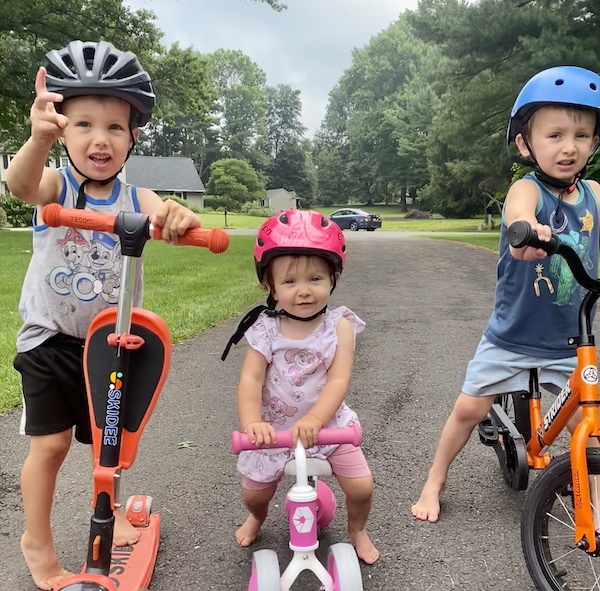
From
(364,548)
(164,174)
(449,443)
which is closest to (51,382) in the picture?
(364,548)

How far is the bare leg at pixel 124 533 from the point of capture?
2689 millimetres

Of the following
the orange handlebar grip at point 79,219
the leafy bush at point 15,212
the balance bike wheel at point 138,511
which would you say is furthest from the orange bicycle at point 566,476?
the leafy bush at point 15,212

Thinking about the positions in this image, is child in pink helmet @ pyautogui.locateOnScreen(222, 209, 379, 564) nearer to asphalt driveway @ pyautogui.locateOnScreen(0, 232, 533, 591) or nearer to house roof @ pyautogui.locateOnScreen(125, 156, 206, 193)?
asphalt driveway @ pyautogui.locateOnScreen(0, 232, 533, 591)

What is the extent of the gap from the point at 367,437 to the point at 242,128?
89.1 m

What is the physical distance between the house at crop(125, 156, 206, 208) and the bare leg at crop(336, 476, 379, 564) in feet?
201

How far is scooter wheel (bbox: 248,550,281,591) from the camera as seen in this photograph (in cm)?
208

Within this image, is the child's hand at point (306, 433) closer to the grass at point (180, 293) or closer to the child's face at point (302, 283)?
the child's face at point (302, 283)

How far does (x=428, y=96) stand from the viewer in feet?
198

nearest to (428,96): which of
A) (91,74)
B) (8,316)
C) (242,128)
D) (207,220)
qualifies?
(207,220)

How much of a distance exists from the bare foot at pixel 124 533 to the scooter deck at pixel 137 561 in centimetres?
2

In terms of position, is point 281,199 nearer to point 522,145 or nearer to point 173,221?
point 522,145

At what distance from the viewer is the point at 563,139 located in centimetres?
260

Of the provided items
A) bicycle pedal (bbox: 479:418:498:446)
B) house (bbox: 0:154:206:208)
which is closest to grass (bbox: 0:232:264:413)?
bicycle pedal (bbox: 479:418:498:446)

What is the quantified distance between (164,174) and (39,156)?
6657 cm
